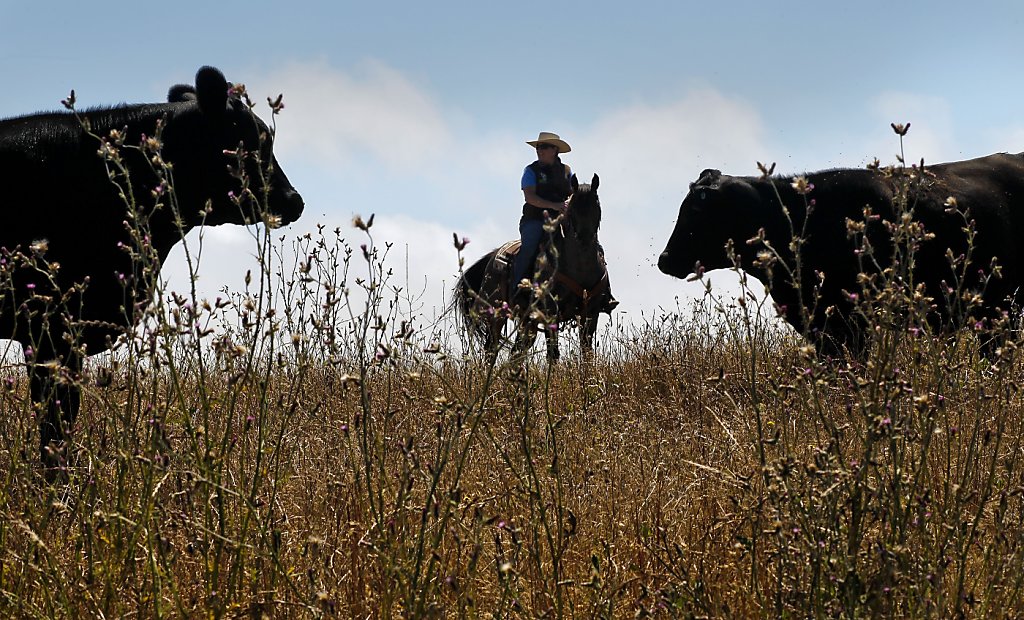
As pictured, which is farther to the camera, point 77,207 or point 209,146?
point 209,146

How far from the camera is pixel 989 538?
12.7 feet

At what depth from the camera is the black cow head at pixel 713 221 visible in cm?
988

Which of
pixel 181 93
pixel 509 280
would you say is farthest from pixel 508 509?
pixel 509 280

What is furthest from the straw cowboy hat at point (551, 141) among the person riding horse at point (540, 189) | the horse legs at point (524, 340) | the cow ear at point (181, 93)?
the horse legs at point (524, 340)

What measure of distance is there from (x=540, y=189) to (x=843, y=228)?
9.66 ft

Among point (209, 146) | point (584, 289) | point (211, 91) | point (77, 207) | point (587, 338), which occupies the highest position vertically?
point (211, 91)

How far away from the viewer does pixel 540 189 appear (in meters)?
10.7

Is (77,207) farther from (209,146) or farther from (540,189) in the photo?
(540,189)

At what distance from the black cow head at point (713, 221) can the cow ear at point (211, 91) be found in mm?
4539

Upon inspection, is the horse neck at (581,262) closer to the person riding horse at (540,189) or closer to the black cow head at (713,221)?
the person riding horse at (540,189)

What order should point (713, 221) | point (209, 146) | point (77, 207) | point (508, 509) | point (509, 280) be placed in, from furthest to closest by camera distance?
point (509, 280), point (713, 221), point (209, 146), point (77, 207), point (508, 509)

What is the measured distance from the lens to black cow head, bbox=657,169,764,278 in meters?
9.88

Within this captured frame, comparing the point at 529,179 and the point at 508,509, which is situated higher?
the point at 529,179

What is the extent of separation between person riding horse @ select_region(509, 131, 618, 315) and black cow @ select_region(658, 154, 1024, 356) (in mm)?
1211
